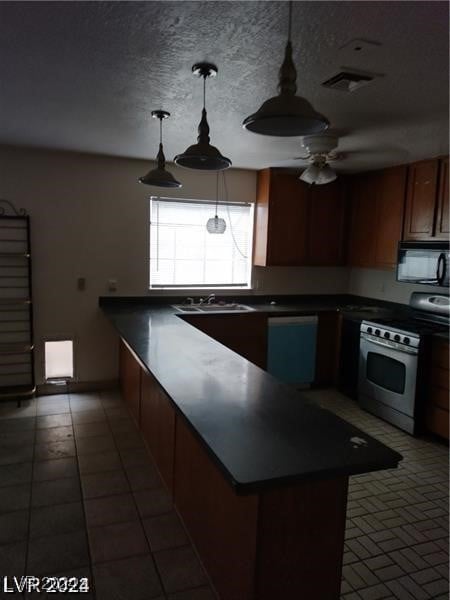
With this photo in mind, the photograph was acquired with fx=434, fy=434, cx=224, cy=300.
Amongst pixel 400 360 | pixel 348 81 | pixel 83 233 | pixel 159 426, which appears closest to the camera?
pixel 348 81

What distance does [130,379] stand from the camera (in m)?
3.81

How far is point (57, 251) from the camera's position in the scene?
412cm

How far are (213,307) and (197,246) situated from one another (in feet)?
2.24

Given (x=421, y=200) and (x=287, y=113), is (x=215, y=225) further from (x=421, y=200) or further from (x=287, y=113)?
(x=287, y=113)

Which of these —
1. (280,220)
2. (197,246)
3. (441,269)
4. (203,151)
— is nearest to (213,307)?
(197,246)

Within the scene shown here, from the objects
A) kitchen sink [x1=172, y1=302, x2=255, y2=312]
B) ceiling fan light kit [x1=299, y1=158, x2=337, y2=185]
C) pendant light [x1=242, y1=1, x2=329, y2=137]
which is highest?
ceiling fan light kit [x1=299, y1=158, x2=337, y2=185]

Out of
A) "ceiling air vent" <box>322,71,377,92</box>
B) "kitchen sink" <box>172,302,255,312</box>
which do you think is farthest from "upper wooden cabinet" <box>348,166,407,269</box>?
"ceiling air vent" <box>322,71,377,92</box>

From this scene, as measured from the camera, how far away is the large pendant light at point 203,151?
2.00 metres

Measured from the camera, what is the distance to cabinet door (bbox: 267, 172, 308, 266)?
459 cm

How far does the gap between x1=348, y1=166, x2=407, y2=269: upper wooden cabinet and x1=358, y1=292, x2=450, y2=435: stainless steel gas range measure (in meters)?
0.57

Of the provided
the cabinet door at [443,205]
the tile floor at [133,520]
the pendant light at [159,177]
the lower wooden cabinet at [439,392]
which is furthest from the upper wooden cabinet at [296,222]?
the tile floor at [133,520]

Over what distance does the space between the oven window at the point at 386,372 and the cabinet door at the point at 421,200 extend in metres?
1.15

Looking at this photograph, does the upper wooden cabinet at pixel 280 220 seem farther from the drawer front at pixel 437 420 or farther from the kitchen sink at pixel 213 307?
the drawer front at pixel 437 420

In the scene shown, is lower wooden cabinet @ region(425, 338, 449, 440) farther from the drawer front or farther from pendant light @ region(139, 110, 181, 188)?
pendant light @ region(139, 110, 181, 188)
